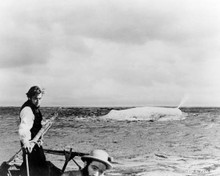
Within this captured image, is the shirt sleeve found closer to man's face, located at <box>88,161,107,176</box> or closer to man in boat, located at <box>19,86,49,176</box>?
man in boat, located at <box>19,86,49,176</box>

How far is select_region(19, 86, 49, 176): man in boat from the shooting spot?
4251 millimetres

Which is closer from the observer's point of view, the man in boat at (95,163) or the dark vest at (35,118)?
the man in boat at (95,163)

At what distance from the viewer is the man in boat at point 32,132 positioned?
4251mm

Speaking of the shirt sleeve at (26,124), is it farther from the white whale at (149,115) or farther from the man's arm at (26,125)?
Answer: the white whale at (149,115)

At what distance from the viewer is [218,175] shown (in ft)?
23.0

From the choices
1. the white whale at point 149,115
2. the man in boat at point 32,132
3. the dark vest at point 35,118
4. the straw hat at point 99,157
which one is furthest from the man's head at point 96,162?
the white whale at point 149,115

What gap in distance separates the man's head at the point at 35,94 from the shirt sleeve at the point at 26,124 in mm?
169

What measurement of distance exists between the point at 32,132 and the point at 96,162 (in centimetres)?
182

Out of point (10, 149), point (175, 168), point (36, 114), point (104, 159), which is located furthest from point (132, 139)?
point (104, 159)

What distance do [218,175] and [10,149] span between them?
282 inches

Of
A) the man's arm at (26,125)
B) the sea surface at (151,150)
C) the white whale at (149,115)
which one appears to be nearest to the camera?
the man's arm at (26,125)

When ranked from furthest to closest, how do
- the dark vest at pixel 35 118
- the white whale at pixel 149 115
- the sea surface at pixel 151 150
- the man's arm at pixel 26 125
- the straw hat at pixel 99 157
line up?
the white whale at pixel 149 115, the sea surface at pixel 151 150, the dark vest at pixel 35 118, the man's arm at pixel 26 125, the straw hat at pixel 99 157

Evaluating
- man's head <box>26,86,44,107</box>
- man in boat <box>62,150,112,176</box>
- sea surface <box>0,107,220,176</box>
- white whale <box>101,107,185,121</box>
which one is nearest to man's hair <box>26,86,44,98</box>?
man's head <box>26,86,44,107</box>

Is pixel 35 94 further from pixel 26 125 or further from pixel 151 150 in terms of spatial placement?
pixel 151 150
